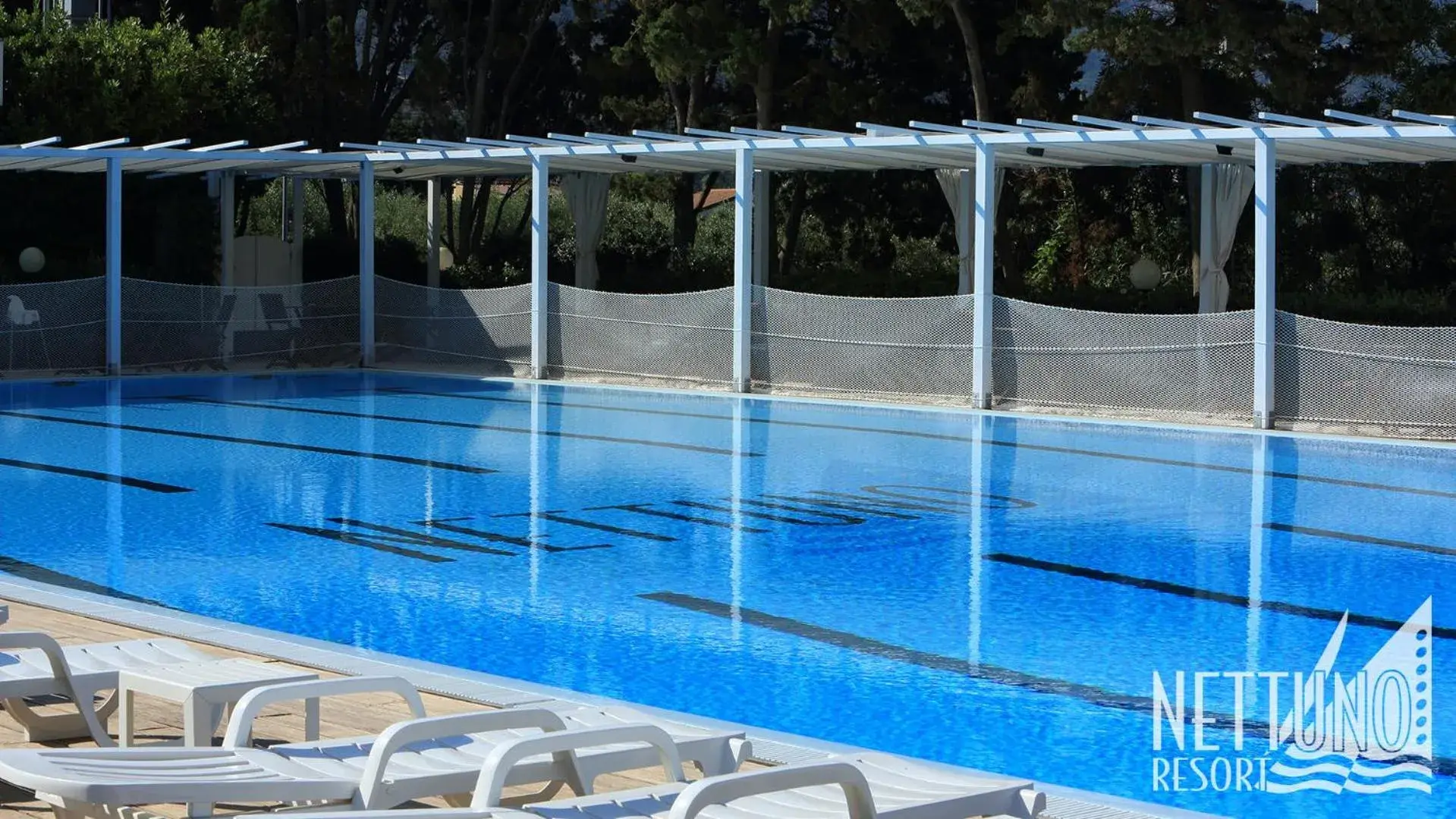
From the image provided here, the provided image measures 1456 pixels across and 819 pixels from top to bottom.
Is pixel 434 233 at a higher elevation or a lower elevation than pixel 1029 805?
higher

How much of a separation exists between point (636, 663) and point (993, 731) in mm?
1739

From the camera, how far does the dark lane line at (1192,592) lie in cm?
905

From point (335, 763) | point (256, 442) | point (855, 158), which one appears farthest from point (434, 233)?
point (335, 763)

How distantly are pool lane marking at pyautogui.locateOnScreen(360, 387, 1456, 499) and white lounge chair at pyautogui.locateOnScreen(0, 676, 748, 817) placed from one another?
10.2 m

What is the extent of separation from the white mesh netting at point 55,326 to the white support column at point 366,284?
3665mm

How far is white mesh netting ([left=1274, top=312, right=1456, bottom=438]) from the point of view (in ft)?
55.3

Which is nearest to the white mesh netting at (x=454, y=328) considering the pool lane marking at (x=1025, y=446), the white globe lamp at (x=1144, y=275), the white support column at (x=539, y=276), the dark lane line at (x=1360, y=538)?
the white support column at (x=539, y=276)

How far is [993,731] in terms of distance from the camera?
687 cm

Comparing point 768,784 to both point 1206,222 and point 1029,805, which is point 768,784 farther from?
point 1206,222

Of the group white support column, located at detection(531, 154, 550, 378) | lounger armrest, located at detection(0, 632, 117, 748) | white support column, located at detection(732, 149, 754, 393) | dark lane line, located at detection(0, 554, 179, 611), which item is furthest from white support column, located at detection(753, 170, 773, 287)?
lounger armrest, located at detection(0, 632, 117, 748)

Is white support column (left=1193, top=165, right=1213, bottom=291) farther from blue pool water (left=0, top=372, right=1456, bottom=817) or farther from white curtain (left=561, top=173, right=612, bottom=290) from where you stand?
white curtain (left=561, top=173, right=612, bottom=290)

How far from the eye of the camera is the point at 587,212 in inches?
1109

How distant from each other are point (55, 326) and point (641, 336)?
7.38 m

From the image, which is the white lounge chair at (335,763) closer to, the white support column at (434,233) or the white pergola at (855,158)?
the white pergola at (855,158)
